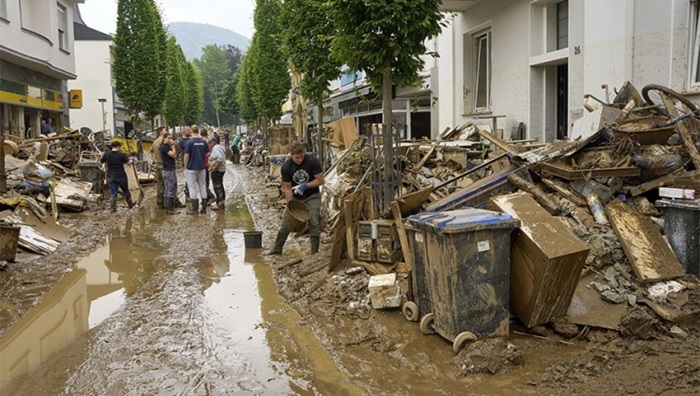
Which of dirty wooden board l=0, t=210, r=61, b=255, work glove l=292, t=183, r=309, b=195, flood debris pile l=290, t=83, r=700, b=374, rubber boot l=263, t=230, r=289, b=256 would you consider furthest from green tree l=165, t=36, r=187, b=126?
flood debris pile l=290, t=83, r=700, b=374

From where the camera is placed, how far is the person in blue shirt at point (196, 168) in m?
13.9

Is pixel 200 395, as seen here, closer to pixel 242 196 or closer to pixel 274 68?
pixel 242 196

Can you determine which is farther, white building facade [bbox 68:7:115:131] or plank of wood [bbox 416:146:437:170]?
white building facade [bbox 68:7:115:131]

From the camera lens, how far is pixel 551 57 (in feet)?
40.5

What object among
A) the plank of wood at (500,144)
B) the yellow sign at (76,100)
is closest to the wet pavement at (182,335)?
the plank of wood at (500,144)

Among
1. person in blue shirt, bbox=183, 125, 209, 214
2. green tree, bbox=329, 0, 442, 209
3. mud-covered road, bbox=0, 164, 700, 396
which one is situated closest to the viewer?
mud-covered road, bbox=0, 164, 700, 396

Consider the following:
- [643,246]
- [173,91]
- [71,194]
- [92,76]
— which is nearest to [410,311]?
[643,246]

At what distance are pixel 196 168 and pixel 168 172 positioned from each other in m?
1.01

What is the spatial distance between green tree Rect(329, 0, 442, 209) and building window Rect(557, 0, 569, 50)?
4.98 meters

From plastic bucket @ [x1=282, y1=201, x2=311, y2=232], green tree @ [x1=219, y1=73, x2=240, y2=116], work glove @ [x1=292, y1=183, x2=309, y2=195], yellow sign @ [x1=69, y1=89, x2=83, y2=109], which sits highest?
green tree @ [x1=219, y1=73, x2=240, y2=116]

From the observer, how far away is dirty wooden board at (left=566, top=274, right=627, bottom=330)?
211 inches

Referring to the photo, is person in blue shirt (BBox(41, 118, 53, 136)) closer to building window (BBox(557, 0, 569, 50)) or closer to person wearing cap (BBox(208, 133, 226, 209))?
person wearing cap (BBox(208, 133, 226, 209))

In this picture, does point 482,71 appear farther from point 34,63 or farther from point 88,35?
point 88,35

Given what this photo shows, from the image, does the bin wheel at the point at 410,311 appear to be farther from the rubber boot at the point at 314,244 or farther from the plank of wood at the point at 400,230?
the rubber boot at the point at 314,244
